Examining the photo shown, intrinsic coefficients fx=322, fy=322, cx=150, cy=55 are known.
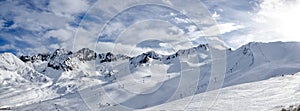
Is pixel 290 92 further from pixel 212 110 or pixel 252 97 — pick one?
pixel 212 110

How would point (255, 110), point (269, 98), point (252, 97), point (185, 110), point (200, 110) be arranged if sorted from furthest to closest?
1. point (252, 97)
2. point (269, 98)
3. point (185, 110)
4. point (200, 110)
5. point (255, 110)

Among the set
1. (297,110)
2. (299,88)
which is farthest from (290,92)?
(297,110)

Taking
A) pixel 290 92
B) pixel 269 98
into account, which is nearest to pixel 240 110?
pixel 269 98

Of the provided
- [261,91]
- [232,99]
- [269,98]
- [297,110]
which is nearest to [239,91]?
[261,91]

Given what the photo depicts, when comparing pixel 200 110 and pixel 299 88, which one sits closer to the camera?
pixel 200 110

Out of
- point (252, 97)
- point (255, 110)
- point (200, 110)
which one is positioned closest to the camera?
point (255, 110)

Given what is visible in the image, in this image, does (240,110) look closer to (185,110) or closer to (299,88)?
(185,110)

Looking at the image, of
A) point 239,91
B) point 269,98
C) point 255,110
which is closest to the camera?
point 255,110

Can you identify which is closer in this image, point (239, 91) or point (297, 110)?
point (297, 110)

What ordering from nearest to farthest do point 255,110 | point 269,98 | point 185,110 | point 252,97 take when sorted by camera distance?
point 255,110, point 185,110, point 269,98, point 252,97
